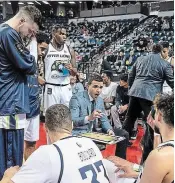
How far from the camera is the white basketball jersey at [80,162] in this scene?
1781 millimetres

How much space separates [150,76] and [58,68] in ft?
3.89

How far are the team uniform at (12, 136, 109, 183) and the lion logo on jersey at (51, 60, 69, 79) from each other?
2.60 m

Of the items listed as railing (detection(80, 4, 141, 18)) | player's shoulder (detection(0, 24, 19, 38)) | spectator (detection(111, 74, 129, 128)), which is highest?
railing (detection(80, 4, 141, 18))

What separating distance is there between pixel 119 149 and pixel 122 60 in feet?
39.8

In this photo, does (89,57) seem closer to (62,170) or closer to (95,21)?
(95,21)

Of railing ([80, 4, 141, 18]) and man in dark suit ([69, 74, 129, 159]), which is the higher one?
railing ([80, 4, 141, 18])

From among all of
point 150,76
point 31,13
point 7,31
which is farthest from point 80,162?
point 150,76

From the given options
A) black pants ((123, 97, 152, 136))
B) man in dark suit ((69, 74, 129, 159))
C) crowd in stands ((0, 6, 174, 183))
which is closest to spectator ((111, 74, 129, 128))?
crowd in stands ((0, 6, 174, 183))

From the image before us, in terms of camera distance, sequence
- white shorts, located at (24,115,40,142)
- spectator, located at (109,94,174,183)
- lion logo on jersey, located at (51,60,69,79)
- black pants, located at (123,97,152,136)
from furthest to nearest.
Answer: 1. black pants, located at (123,97,152,136)
2. lion logo on jersey, located at (51,60,69,79)
3. white shorts, located at (24,115,40,142)
4. spectator, located at (109,94,174,183)

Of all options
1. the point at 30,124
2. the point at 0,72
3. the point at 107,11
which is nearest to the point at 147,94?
the point at 30,124

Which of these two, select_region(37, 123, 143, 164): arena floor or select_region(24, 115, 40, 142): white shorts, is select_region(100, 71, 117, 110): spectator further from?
select_region(24, 115, 40, 142): white shorts

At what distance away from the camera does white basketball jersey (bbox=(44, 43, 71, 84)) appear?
14.6ft

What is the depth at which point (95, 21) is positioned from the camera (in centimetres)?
2652

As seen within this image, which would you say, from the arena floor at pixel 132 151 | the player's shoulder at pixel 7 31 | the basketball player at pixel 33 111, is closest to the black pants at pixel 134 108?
the arena floor at pixel 132 151
